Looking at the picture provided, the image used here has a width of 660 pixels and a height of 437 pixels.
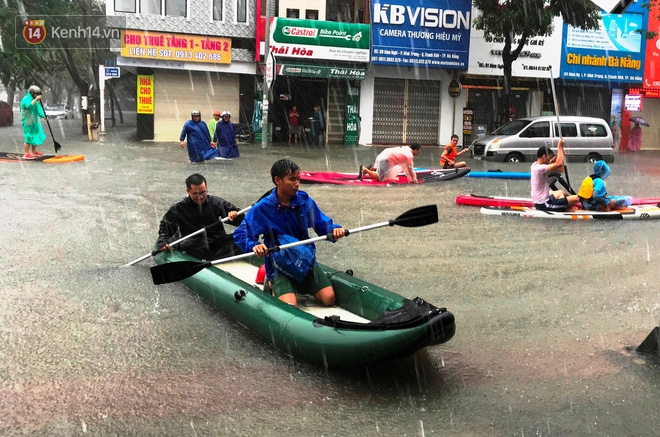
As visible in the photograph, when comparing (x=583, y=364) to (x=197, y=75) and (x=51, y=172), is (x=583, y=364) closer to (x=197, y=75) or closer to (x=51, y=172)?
(x=51, y=172)

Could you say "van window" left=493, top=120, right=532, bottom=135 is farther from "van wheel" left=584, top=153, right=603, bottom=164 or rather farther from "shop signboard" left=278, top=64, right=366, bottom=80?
"shop signboard" left=278, top=64, right=366, bottom=80

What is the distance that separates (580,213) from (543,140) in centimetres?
1261

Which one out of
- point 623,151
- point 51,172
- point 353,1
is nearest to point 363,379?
point 51,172

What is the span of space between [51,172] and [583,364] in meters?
12.8

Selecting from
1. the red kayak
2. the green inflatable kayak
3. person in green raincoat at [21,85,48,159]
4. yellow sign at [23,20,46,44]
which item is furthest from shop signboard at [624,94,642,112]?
the green inflatable kayak

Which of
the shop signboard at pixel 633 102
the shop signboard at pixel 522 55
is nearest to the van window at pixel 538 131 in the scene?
the shop signboard at pixel 522 55

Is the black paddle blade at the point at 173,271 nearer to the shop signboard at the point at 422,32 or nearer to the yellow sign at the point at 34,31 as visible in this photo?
the shop signboard at the point at 422,32

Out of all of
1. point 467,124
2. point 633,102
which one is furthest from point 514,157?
point 633,102

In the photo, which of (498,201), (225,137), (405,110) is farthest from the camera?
(405,110)

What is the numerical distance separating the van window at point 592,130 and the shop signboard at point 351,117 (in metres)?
9.50

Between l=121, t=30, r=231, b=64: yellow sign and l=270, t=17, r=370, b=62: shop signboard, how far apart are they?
84.4 inches

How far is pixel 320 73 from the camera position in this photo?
28422mm

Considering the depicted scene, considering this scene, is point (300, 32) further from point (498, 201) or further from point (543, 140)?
point (498, 201)

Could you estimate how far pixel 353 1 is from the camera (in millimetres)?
30188
